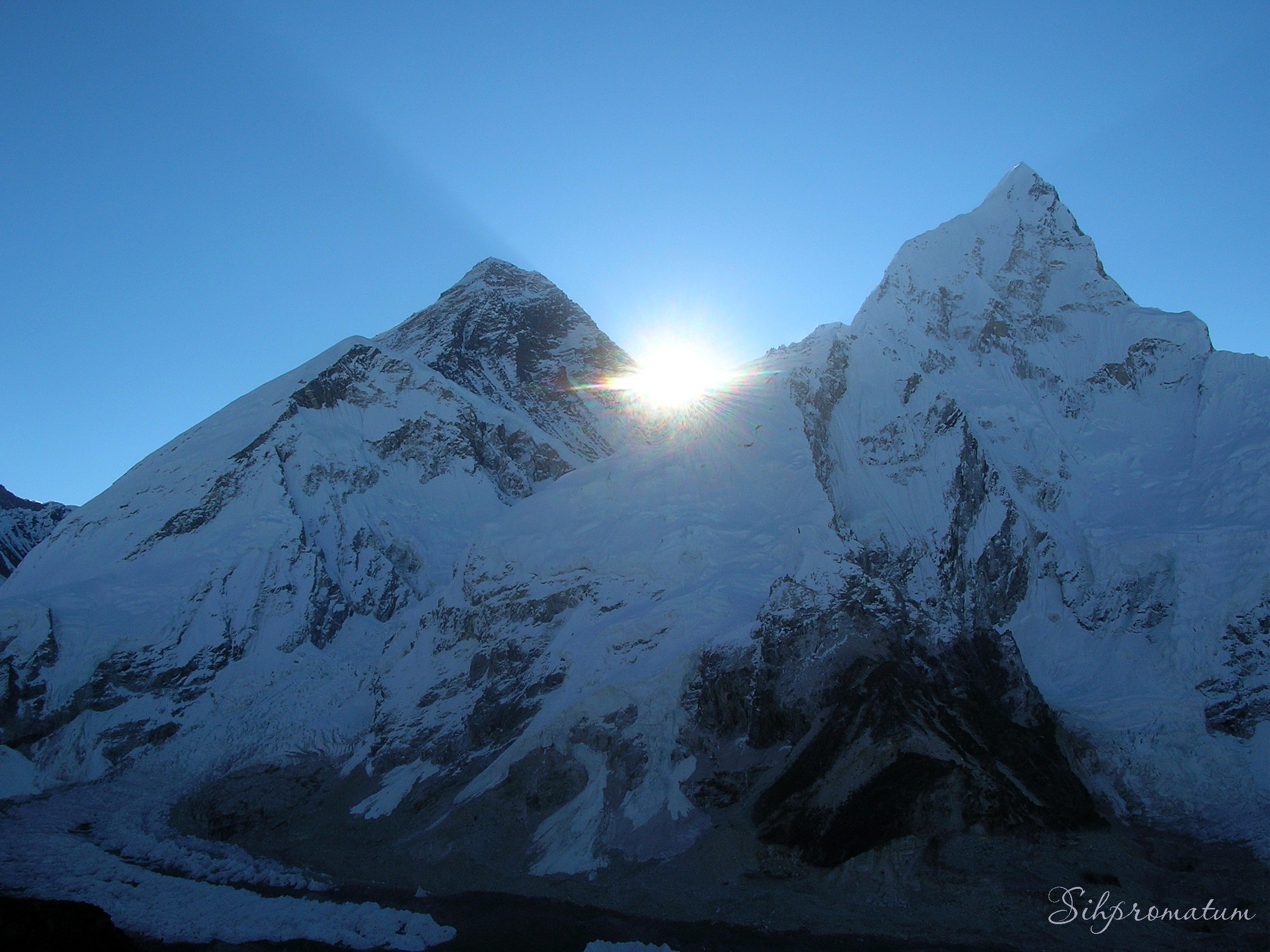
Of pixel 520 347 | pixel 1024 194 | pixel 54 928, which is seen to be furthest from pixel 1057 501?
pixel 520 347

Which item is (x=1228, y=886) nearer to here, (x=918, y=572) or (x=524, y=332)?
(x=918, y=572)

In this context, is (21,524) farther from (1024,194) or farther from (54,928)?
(1024,194)

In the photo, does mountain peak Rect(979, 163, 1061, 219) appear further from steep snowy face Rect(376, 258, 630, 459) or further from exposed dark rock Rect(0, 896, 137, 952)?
exposed dark rock Rect(0, 896, 137, 952)

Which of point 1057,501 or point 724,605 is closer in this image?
point 724,605

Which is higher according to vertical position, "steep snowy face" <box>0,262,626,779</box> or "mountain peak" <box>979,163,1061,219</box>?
"mountain peak" <box>979,163,1061,219</box>

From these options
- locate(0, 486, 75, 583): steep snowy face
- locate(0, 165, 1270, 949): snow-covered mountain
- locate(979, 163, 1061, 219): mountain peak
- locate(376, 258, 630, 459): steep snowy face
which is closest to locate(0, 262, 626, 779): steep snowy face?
locate(0, 165, 1270, 949): snow-covered mountain

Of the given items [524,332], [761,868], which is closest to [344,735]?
[761,868]
